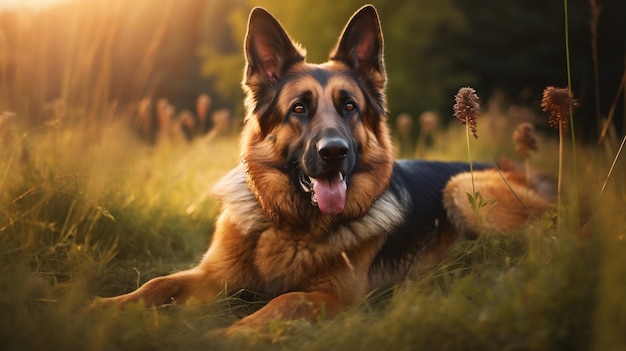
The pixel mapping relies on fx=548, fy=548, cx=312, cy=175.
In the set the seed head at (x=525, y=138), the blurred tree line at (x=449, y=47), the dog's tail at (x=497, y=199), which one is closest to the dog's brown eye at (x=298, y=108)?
the dog's tail at (x=497, y=199)

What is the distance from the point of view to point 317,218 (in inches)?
144

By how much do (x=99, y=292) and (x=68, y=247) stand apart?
0.49 m

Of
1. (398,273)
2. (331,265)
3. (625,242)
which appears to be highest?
(625,242)

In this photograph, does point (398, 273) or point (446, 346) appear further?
point (398, 273)

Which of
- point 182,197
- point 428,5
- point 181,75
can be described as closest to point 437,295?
point 182,197

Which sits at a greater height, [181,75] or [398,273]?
[181,75]

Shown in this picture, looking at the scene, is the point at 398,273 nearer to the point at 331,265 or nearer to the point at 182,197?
the point at 331,265

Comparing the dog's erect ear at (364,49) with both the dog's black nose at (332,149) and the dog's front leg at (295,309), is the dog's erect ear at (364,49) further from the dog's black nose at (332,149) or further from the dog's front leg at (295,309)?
the dog's front leg at (295,309)

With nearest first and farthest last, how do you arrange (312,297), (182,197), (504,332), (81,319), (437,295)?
(504,332) < (81,319) < (437,295) < (312,297) < (182,197)

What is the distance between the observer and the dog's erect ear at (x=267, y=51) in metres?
3.78

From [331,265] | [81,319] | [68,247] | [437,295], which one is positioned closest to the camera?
[81,319]

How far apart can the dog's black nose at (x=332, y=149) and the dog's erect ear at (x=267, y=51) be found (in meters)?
0.84

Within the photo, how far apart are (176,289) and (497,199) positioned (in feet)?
8.90

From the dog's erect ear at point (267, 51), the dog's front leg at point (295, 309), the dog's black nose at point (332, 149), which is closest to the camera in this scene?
the dog's front leg at point (295, 309)
